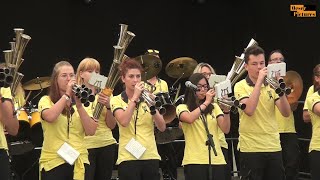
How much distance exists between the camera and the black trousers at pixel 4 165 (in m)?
5.73

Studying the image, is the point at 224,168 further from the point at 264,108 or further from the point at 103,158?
the point at 103,158

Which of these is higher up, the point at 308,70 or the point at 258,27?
the point at 258,27

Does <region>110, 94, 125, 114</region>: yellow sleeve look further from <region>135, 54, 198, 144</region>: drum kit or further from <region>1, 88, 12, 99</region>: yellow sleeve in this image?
<region>1, 88, 12, 99</region>: yellow sleeve

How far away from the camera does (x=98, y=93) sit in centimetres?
724

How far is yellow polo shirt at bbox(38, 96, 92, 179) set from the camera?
6.18m

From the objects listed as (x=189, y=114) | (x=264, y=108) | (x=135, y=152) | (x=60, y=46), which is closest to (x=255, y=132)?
(x=264, y=108)

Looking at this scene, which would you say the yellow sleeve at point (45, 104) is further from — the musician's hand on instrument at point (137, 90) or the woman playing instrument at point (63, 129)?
the musician's hand on instrument at point (137, 90)

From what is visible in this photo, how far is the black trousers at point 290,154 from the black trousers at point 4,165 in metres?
4.30

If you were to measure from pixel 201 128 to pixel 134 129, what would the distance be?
2.26 feet

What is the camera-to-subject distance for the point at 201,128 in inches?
263

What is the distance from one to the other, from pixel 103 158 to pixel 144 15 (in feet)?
15.0

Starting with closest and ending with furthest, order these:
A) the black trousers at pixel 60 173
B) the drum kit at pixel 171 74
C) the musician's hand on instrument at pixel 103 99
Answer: the black trousers at pixel 60 173, the musician's hand on instrument at pixel 103 99, the drum kit at pixel 171 74

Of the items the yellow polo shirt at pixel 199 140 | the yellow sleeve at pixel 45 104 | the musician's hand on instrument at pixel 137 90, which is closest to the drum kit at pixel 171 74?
the musician's hand on instrument at pixel 137 90

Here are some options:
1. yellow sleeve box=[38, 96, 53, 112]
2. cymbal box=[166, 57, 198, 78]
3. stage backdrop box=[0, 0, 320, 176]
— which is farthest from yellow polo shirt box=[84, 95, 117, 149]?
stage backdrop box=[0, 0, 320, 176]
